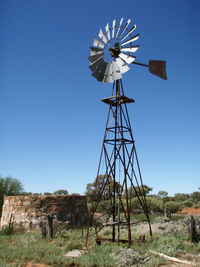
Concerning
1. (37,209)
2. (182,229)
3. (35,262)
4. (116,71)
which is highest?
(116,71)

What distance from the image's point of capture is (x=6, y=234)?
12.1 m

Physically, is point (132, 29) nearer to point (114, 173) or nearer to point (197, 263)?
point (114, 173)

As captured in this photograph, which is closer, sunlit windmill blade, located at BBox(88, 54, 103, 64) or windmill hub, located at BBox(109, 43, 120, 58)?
windmill hub, located at BBox(109, 43, 120, 58)

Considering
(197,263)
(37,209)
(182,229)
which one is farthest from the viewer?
(37,209)

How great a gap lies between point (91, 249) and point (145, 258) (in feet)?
6.36

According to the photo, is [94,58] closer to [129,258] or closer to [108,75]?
[108,75]

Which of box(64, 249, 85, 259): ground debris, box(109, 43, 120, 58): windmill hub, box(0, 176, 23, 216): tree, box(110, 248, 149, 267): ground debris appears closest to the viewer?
box(110, 248, 149, 267): ground debris

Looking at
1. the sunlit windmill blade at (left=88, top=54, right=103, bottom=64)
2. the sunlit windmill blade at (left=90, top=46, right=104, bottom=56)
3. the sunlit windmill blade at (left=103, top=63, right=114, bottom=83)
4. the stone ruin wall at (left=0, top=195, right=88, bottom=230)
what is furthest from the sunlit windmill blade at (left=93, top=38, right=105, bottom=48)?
the stone ruin wall at (left=0, top=195, right=88, bottom=230)

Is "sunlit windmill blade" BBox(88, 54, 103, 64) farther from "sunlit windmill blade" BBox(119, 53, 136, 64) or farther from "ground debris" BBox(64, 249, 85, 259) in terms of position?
"ground debris" BBox(64, 249, 85, 259)

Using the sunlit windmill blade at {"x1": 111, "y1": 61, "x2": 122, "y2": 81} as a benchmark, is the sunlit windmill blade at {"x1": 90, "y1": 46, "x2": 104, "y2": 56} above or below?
above

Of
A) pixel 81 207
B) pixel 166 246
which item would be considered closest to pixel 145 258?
pixel 166 246

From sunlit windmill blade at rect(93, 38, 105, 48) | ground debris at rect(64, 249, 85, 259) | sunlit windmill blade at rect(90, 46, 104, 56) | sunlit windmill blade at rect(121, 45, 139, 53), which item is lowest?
ground debris at rect(64, 249, 85, 259)

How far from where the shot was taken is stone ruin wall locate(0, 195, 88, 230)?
1270 centimetres

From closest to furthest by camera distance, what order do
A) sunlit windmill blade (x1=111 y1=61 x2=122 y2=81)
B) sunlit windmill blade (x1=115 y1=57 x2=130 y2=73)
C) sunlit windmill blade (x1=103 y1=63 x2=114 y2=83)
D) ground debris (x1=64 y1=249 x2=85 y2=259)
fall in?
ground debris (x1=64 y1=249 x2=85 y2=259), sunlit windmill blade (x1=115 y1=57 x2=130 y2=73), sunlit windmill blade (x1=111 y1=61 x2=122 y2=81), sunlit windmill blade (x1=103 y1=63 x2=114 y2=83)
